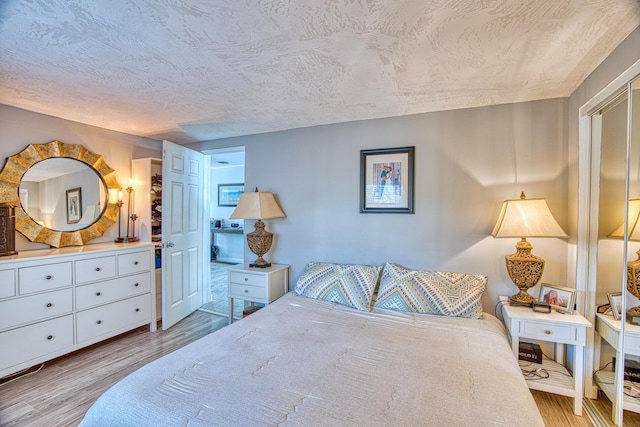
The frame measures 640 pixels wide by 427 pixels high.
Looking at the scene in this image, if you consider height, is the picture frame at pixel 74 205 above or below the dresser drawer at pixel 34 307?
above

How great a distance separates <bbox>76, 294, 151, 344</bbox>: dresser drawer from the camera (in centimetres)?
253

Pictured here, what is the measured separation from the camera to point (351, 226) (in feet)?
9.28

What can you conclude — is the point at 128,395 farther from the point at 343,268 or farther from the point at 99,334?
the point at 99,334

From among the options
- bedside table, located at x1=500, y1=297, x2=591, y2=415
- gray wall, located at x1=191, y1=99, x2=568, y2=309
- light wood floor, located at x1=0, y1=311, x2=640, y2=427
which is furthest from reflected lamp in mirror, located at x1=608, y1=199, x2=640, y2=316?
gray wall, located at x1=191, y1=99, x2=568, y2=309

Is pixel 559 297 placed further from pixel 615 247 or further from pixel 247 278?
Answer: pixel 247 278

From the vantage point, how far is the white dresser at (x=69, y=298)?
2119 millimetres

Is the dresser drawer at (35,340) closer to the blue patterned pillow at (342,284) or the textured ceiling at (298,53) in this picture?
the textured ceiling at (298,53)

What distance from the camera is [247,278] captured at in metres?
2.82

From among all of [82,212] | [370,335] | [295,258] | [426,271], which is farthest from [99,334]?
[426,271]

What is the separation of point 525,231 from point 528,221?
8 cm

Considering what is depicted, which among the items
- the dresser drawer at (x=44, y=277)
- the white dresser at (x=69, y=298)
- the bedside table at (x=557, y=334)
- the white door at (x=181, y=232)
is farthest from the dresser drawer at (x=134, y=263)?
the bedside table at (x=557, y=334)

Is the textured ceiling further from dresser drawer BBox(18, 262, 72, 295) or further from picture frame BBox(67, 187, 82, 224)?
dresser drawer BBox(18, 262, 72, 295)

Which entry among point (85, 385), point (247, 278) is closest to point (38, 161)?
point (85, 385)

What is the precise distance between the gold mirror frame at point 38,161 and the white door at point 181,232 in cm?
75
